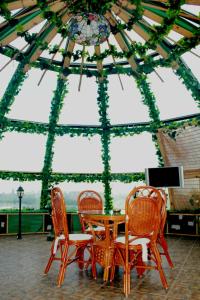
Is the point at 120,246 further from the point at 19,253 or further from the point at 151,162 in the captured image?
the point at 151,162

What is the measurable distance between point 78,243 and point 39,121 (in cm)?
472

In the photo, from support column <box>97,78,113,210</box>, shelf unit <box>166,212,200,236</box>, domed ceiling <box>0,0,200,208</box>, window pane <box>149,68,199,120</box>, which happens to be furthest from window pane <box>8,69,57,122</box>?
shelf unit <box>166,212,200,236</box>

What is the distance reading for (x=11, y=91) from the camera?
630cm

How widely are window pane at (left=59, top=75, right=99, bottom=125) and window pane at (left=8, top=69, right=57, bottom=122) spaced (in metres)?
0.44

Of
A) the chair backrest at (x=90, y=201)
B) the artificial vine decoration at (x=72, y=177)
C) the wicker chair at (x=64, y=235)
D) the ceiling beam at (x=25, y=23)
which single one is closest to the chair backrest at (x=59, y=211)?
the wicker chair at (x=64, y=235)

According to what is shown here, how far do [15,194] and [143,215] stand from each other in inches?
209

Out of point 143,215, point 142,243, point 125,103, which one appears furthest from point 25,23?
point 142,243

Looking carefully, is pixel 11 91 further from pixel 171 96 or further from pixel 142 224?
pixel 142 224

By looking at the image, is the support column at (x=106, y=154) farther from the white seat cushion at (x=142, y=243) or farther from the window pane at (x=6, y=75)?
the white seat cushion at (x=142, y=243)

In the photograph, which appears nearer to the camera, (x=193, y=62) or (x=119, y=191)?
(x=193, y=62)

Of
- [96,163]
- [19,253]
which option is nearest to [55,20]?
[19,253]

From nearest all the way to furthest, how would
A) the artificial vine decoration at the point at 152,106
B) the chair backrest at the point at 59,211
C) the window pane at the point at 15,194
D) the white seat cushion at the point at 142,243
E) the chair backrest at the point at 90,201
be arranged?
the white seat cushion at the point at 142,243, the chair backrest at the point at 59,211, the chair backrest at the point at 90,201, the artificial vine decoration at the point at 152,106, the window pane at the point at 15,194

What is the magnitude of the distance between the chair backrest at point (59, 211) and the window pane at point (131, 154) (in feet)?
14.2

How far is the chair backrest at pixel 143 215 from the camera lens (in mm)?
2936
